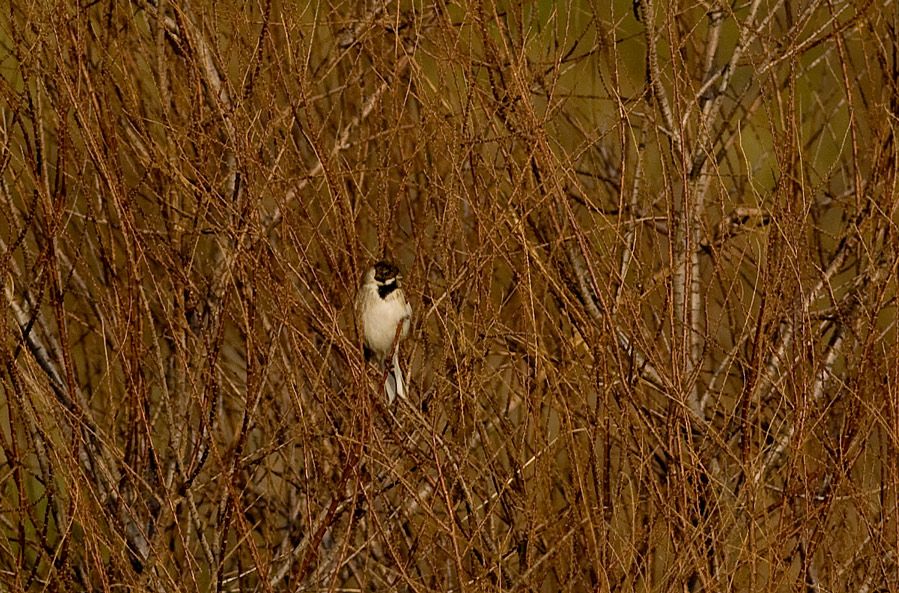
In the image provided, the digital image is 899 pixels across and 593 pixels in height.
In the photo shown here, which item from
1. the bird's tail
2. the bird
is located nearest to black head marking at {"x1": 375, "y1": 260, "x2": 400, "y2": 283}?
the bird

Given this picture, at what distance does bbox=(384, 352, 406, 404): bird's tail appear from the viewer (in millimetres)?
3527

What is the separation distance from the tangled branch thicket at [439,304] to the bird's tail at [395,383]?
6 centimetres

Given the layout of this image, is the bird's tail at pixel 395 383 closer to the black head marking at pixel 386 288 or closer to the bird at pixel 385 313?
the bird at pixel 385 313

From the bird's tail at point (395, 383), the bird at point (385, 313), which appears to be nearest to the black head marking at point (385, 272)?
the bird at point (385, 313)

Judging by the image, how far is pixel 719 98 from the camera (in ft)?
13.0

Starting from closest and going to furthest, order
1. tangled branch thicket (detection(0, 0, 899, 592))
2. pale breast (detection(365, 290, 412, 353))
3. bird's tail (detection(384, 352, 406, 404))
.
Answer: tangled branch thicket (detection(0, 0, 899, 592))
bird's tail (detection(384, 352, 406, 404))
pale breast (detection(365, 290, 412, 353))

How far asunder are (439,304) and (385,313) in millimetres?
220

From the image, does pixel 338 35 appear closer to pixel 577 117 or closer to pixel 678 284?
pixel 577 117

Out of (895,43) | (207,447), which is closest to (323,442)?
(207,447)

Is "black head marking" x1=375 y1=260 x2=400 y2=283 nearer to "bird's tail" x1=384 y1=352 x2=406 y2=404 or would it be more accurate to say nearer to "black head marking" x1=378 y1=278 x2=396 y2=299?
"black head marking" x1=378 y1=278 x2=396 y2=299

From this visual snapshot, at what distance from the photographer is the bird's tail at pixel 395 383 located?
3.53m

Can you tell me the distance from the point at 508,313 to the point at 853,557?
1360 millimetres

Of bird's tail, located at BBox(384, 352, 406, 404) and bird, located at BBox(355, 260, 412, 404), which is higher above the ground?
bird, located at BBox(355, 260, 412, 404)

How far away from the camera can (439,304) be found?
11.5 ft
